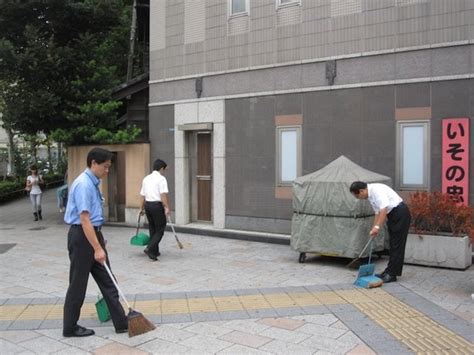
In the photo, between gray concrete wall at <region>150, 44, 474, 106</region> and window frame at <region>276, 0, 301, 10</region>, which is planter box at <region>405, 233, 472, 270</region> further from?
window frame at <region>276, 0, 301, 10</region>

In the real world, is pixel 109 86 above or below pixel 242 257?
above

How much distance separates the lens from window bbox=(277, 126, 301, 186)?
10812 mm

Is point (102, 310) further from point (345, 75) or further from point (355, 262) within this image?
point (345, 75)

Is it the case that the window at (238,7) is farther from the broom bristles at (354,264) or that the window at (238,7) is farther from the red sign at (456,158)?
the broom bristles at (354,264)

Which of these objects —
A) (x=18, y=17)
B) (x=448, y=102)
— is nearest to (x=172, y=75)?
(x=18, y=17)

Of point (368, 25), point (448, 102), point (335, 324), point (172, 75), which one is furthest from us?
point (172, 75)

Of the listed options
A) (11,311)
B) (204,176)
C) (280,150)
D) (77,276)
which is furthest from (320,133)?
(11,311)

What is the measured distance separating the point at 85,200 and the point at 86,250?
1.68 ft

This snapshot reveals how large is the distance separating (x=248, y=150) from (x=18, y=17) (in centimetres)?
724

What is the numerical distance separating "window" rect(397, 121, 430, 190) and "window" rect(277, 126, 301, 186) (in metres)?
2.09

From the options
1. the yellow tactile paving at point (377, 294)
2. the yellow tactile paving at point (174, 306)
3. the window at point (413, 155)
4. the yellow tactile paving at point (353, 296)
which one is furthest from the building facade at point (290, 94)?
the yellow tactile paving at point (174, 306)

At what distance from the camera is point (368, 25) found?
9.77 meters

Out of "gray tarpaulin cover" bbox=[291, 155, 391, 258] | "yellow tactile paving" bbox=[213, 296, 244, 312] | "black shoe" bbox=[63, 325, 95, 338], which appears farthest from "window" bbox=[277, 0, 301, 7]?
"black shoe" bbox=[63, 325, 95, 338]

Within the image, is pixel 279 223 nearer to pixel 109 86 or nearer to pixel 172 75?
pixel 172 75
